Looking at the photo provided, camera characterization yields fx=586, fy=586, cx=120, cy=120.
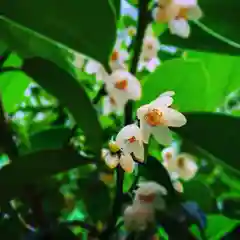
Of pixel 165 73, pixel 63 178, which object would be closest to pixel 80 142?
pixel 63 178

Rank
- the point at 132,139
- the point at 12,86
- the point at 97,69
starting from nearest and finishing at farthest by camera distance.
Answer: the point at 132,139, the point at 97,69, the point at 12,86

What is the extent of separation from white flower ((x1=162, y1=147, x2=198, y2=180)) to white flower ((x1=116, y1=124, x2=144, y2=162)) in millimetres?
135

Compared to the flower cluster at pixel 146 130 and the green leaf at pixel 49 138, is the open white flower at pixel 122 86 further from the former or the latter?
the green leaf at pixel 49 138

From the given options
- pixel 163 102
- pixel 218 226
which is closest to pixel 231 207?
pixel 218 226

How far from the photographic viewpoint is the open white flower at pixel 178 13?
423mm

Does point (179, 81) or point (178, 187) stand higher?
point (179, 81)

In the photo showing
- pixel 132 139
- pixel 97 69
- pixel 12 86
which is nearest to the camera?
pixel 132 139

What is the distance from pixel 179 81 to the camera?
0.49 meters

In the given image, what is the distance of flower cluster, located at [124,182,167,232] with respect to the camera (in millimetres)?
438

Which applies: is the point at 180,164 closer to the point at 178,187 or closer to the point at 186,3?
the point at 178,187

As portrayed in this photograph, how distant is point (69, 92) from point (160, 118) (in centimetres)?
7

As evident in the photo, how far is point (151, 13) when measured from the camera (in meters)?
0.42

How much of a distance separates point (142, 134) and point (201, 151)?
2.9 inches

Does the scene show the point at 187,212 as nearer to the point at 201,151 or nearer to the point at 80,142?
the point at 201,151
